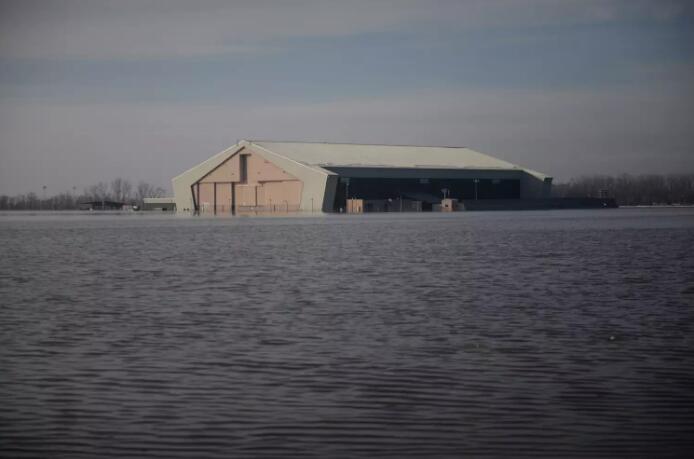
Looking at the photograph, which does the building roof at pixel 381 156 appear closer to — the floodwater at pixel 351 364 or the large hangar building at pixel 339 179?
the large hangar building at pixel 339 179

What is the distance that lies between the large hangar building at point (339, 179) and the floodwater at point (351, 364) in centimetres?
7798

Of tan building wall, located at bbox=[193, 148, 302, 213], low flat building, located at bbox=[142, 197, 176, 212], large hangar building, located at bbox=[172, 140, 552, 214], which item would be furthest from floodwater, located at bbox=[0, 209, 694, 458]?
low flat building, located at bbox=[142, 197, 176, 212]

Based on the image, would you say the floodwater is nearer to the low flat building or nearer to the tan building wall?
the tan building wall

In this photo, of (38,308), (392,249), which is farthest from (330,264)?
(38,308)

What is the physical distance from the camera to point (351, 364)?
10781 mm

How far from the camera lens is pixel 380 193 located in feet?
355

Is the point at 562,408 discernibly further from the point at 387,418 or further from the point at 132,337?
the point at 132,337

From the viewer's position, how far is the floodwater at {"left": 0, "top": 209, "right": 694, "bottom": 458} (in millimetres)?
7734

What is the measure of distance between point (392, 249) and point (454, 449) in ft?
82.4

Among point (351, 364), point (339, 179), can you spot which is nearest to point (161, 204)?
point (339, 179)

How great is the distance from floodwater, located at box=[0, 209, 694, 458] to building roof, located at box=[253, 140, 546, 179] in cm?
8326

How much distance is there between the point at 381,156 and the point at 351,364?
104 m

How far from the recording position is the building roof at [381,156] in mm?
107169

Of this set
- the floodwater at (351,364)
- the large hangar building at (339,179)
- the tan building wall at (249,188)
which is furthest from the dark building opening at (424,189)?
the floodwater at (351,364)
